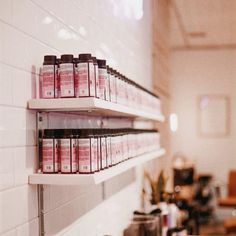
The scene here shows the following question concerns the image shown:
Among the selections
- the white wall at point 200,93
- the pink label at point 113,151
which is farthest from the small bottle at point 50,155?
the white wall at point 200,93

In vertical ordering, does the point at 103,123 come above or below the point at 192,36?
below

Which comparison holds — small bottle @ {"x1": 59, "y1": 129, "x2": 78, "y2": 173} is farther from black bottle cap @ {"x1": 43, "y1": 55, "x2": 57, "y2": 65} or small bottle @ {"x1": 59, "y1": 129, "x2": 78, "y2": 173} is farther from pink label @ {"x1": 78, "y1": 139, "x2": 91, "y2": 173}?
black bottle cap @ {"x1": 43, "y1": 55, "x2": 57, "y2": 65}

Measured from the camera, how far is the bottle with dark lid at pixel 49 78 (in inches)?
63.2

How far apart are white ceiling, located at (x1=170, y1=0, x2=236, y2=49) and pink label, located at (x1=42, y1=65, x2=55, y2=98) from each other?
12.5 ft

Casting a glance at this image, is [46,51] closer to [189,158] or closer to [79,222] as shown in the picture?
[79,222]

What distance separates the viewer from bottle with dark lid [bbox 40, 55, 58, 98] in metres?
1.61

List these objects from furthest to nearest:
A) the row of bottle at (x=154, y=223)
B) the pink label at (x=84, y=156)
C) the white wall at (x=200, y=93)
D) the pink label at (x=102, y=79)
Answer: the white wall at (x=200, y=93), the row of bottle at (x=154, y=223), the pink label at (x=102, y=79), the pink label at (x=84, y=156)

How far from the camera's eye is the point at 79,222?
212 centimetres

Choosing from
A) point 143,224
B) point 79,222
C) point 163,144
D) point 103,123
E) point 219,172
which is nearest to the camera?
point 79,222

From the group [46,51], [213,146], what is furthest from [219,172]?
[46,51]

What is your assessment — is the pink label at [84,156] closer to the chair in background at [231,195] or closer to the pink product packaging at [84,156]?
the pink product packaging at [84,156]

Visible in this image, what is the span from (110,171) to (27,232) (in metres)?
0.40

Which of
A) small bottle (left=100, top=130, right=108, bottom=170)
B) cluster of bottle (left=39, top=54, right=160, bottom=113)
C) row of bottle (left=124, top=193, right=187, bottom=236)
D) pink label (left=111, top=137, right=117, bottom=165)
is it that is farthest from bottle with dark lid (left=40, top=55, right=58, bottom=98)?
row of bottle (left=124, top=193, right=187, bottom=236)

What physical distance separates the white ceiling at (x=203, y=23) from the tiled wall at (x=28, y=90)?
3163 millimetres
